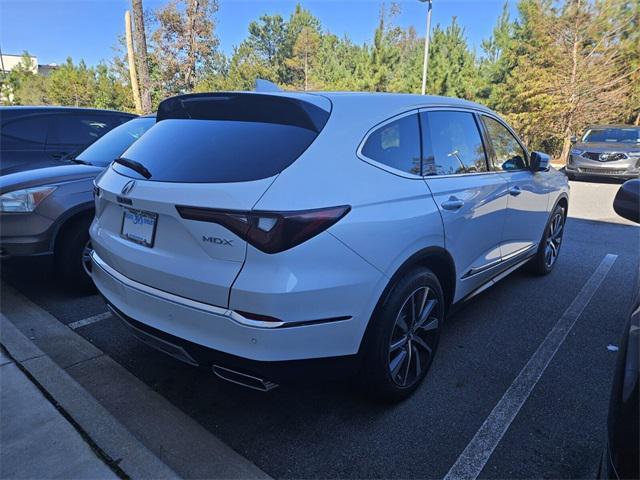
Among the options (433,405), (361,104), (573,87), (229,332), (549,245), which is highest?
(573,87)

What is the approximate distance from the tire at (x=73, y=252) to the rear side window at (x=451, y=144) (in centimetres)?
297

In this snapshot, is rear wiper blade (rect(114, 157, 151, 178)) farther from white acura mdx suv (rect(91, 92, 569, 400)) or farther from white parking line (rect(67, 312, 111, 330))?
white parking line (rect(67, 312, 111, 330))

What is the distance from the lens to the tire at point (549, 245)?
4574 millimetres

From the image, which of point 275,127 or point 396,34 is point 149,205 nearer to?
point 275,127

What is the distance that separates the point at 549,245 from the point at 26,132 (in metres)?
6.90

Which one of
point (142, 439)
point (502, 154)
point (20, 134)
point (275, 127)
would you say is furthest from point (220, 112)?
point (20, 134)

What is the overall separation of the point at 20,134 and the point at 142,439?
5.62m

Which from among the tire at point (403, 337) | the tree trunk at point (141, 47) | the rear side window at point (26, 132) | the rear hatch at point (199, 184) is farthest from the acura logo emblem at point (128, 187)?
the tree trunk at point (141, 47)

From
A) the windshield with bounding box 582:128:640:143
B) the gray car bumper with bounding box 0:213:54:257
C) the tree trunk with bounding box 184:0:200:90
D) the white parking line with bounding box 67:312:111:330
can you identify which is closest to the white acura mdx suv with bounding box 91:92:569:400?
the white parking line with bounding box 67:312:111:330

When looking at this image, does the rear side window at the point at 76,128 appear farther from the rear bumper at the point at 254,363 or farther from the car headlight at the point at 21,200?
the rear bumper at the point at 254,363

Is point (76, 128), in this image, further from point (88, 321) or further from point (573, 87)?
point (573, 87)

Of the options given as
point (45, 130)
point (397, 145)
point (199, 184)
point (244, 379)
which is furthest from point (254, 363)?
point (45, 130)

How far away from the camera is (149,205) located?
83.7 inches

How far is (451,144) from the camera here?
9.96 ft
